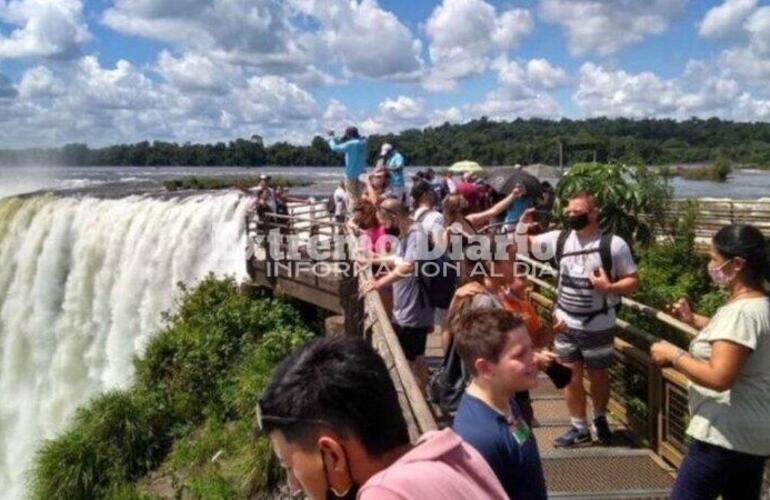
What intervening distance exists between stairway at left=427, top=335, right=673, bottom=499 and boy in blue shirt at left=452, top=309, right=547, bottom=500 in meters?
2.19

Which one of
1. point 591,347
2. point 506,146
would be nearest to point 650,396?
point 591,347

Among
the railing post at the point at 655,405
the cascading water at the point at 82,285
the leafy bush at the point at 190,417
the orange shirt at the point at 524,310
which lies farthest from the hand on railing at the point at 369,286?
the cascading water at the point at 82,285

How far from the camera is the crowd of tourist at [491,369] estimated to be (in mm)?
1499

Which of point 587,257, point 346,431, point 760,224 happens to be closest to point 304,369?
point 346,431

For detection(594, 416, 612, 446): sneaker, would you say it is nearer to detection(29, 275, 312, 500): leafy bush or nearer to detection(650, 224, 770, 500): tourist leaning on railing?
detection(650, 224, 770, 500): tourist leaning on railing

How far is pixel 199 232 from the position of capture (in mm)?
19203

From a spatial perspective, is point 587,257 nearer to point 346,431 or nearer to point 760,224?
point 346,431

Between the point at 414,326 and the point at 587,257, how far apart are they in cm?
149

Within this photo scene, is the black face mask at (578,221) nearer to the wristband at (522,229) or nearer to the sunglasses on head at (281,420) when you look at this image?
the wristband at (522,229)

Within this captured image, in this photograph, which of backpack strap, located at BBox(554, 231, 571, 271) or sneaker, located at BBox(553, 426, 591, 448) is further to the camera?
sneaker, located at BBox(553, 426, 591, 448)

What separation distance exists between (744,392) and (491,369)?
1.24 meters

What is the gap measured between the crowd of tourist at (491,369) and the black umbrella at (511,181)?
11.2 feet

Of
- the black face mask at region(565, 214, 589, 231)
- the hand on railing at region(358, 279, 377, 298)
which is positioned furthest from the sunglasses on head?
the hand on railing at region(358, 279, 377, 298)

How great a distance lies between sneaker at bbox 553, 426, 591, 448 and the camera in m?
4.97
